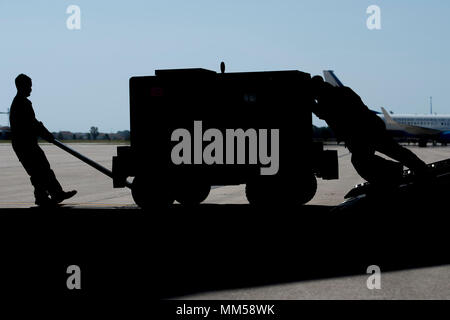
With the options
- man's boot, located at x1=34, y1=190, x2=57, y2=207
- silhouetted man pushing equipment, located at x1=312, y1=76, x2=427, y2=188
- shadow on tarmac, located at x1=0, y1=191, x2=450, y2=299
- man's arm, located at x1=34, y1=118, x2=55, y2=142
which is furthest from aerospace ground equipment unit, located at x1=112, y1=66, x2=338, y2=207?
man's boot, located at x1=34, y1=190, x2=57, y2=207

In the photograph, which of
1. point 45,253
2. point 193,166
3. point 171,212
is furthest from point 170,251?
point 171,212

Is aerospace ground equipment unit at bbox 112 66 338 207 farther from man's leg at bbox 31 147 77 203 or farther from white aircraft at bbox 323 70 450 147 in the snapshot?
white aircraft at bbox 323 70 450 147

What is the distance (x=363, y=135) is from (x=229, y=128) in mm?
1669

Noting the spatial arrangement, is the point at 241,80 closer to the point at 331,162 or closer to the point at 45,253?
the point at 331,162

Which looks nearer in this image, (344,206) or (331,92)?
(344,206)

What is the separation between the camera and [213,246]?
20.8ft

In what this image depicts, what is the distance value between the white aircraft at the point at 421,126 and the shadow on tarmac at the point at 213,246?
2199 inches

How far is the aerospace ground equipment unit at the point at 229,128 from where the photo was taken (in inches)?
311

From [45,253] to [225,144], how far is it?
2862 millimetres

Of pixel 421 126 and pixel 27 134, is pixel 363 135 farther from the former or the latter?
pixel 421 126

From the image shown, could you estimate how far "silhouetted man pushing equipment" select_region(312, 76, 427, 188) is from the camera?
286 inches

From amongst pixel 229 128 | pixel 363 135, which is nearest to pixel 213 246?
pixel 229 128

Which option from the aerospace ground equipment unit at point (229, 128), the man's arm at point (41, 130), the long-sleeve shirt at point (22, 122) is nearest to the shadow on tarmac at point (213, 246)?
the aerospace ground equipment unit at point (229, 128)
